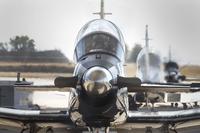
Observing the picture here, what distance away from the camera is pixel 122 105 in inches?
313

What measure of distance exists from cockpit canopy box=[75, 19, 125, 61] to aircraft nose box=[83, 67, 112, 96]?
1146 mm

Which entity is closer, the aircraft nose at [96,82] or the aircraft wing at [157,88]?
the aircraft nose at [96,82]

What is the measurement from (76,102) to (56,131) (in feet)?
6.04

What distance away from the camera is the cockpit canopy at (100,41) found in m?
8.37

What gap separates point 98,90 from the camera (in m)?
6.99

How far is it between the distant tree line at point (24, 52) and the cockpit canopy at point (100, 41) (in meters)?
8.14

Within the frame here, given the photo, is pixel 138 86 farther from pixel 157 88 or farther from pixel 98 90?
pixel 157 88

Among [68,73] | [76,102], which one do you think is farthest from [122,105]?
[68,73]

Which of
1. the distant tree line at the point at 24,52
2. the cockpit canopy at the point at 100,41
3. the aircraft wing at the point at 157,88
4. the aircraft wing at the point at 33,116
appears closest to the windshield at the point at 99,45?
the cockpit canopy at the point at 100,41

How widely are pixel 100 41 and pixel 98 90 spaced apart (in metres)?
1.63

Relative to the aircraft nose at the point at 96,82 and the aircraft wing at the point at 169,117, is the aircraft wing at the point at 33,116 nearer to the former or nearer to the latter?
the aircraft wing at the point at 169,117

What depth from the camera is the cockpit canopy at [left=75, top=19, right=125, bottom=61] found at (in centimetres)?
837

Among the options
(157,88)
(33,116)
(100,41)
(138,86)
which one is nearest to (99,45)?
(100,41)

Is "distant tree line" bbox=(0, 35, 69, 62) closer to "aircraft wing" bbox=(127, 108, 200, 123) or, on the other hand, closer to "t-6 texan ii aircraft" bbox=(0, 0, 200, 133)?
"t-6 texan ii aircraft" bbox=(0, 0, 200, 133)
